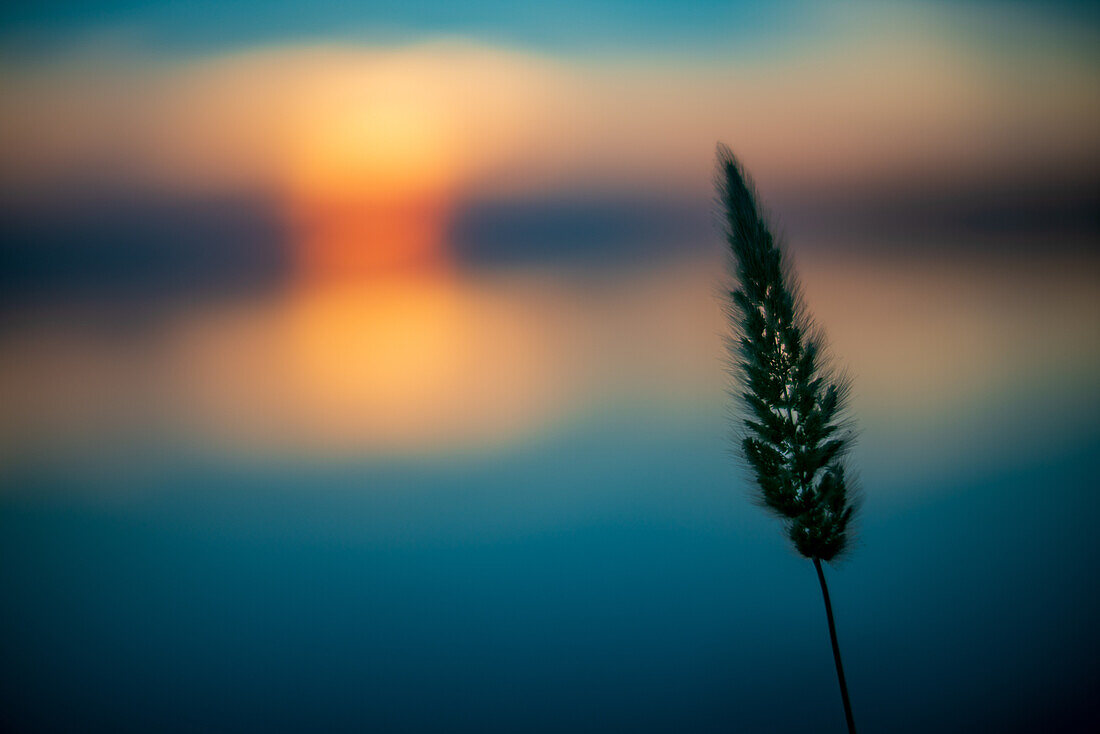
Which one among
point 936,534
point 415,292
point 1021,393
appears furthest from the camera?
point 415,292

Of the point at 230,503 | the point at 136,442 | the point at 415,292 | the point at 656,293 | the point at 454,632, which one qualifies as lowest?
the point at 454,632

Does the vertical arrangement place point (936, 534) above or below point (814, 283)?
below

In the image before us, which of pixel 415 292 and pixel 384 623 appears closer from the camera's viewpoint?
pixel 384 623

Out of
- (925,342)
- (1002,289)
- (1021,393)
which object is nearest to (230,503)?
(925,342)

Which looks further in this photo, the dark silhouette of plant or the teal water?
the teal water

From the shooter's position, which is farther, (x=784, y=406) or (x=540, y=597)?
(x=540, y=597)

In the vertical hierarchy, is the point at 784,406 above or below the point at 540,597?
above

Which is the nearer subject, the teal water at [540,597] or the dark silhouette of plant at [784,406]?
the dark silhouette of plant at [784,406]

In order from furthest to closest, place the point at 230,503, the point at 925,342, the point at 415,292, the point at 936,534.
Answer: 1. the point at 415,292
2. the point at 925,342
3. the point at 230,503
4. the point at 936,534

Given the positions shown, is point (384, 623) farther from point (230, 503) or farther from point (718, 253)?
point (718, 253)

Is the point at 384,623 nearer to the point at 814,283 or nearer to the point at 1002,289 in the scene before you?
the point at 814,283
